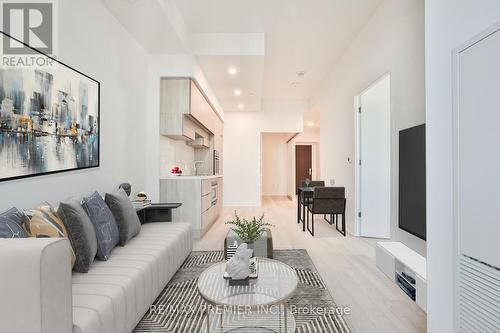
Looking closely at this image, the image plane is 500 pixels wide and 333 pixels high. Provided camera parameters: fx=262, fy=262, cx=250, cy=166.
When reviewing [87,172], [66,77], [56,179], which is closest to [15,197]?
[56,179]

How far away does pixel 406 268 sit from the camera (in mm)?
1894

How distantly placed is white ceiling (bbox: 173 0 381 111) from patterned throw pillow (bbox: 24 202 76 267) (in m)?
2.92

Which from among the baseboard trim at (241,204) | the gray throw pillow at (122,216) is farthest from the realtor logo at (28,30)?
the baseboard trim at (241,204)

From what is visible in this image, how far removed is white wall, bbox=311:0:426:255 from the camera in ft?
8.89

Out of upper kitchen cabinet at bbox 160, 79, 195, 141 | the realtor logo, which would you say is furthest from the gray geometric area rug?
upper kitchen cabinet at bbox 160, 79, 195, 141

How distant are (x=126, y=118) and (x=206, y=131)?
274cm

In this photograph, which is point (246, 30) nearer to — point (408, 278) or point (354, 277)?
point (354, 277)

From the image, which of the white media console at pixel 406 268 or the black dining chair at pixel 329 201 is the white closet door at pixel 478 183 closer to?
the white media console at pixel 406 268

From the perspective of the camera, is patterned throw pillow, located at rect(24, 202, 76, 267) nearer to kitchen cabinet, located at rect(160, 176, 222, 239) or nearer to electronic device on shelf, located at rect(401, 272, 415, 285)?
electronic device on shelf, located at rect(401, 272, 415, 285)

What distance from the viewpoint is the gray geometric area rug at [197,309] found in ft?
5.83

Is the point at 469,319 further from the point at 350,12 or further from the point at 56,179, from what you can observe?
the point at 350,12

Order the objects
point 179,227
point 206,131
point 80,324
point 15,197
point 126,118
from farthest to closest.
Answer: point 206,131
point 126,118
point 179,227
point 15,197
point 80,324

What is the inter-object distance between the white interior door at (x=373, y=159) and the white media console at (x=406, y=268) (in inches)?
75.6

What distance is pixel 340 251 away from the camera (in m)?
3.46
